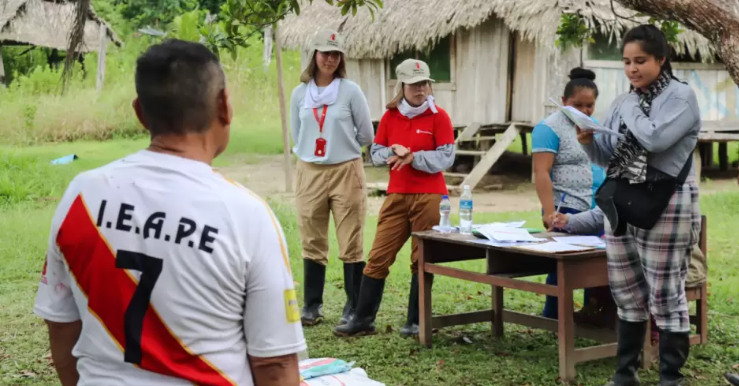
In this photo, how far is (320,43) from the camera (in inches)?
263

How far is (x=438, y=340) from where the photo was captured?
6.40m

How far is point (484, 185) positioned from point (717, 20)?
40.1ft

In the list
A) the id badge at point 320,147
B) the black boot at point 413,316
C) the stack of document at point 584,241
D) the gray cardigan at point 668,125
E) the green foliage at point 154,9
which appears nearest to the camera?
the gray cardigan at point 668,125

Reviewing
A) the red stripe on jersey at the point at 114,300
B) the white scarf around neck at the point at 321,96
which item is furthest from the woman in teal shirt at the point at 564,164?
the red stripe on jersey at the point at 114,300

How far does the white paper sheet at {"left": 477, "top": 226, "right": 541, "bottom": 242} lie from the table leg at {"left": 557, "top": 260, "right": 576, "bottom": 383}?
517 mm

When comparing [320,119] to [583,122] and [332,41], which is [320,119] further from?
[583,122]

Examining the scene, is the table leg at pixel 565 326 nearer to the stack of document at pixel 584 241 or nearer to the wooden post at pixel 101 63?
the stack of document at pixel 584 241

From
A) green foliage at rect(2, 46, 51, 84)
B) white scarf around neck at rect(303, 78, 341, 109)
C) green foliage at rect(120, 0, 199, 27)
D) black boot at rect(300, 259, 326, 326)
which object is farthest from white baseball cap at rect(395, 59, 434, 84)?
green foliage at rect(2, 46, 51, 84)

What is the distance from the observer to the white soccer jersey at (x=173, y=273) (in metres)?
1.99

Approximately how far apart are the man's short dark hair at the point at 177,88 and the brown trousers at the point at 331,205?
4525 millimetres

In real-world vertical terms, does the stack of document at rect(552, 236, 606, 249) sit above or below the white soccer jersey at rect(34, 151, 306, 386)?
below

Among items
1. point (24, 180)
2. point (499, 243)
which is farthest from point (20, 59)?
point (499, 243)

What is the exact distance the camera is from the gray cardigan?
14.9ft

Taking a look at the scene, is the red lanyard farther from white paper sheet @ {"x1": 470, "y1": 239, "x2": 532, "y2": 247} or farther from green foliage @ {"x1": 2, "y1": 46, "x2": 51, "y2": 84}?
green foliage @ {"x1": 2, "y1": 46, "x2": 51, "y2": 84}
